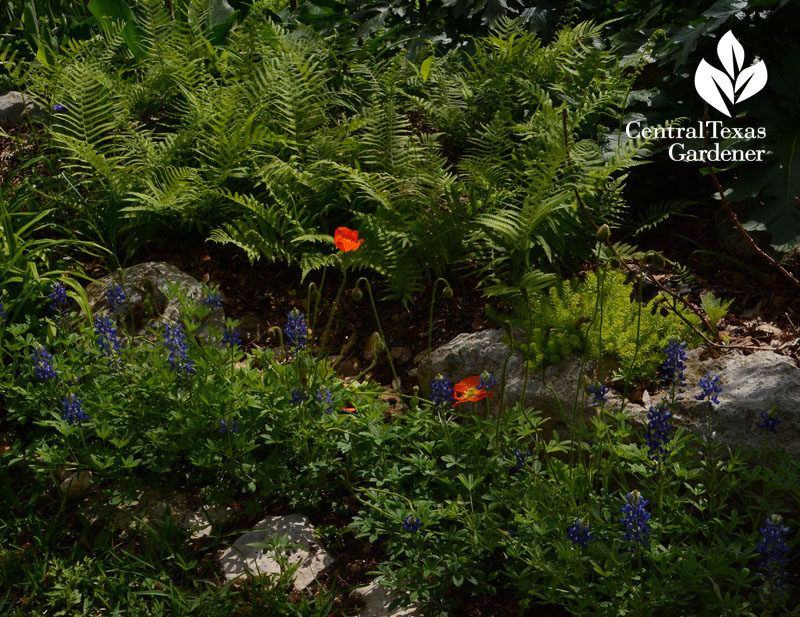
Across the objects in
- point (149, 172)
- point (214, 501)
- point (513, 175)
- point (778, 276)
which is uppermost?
point (149, 172)

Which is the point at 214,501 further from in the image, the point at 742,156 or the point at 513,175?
the point at 742,156

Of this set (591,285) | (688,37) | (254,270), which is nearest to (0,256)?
(254,270)

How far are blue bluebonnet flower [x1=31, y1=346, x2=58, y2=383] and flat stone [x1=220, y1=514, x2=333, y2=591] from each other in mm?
899

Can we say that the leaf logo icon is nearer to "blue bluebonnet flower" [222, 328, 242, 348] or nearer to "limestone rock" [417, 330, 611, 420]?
"limestone rock" [417, 330, 611, 420]

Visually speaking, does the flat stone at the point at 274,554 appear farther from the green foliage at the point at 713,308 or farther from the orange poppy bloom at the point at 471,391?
the green foliage at the point at 713,308

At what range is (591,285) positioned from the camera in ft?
10.7

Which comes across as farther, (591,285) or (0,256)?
(0,256)

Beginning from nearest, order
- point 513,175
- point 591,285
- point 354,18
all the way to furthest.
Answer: point 591,285
point 513,175
point 354,18

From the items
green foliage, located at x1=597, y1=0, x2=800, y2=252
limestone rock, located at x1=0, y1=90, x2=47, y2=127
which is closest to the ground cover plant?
green foliage, located at x1=597, y1=0, x2=800, y2=252

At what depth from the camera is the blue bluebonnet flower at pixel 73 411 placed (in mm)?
2695

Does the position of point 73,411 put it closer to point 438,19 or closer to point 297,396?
point 297,396

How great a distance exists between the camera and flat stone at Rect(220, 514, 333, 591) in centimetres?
261

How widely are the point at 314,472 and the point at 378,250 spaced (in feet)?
4.06

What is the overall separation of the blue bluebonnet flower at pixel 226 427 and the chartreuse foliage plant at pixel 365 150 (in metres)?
1.05
